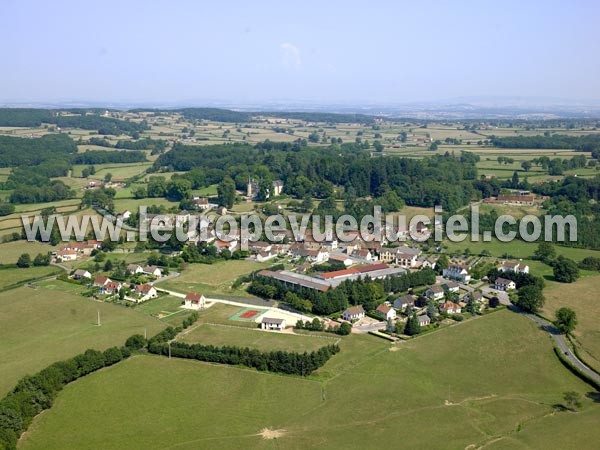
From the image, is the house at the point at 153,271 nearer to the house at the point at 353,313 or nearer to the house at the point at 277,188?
the house at the point at 353,313

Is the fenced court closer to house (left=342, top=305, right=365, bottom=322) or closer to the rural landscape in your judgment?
the rural landscape

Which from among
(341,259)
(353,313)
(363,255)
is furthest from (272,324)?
(363,255)

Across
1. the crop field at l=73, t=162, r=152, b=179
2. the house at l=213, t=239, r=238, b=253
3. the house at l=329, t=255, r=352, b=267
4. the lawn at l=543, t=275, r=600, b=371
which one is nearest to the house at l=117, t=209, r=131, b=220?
the house at l=213, t=239, r=238, b=253

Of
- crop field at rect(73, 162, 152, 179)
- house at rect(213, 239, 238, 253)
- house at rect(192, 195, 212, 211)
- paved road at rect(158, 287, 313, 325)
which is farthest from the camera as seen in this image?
crop field at rect(73, 162, 152, 179)

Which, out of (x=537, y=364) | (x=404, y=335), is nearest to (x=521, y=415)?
(x=537, y=364)

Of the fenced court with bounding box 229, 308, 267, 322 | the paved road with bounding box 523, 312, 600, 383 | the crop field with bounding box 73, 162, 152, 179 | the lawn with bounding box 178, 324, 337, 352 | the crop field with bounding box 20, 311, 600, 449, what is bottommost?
the crop field with bounding box 20, 311, 600, 449

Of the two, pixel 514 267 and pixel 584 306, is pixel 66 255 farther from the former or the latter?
pixel 584 306

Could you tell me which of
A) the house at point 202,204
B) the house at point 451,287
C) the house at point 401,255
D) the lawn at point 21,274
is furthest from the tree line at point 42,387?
the house at point 202,204
